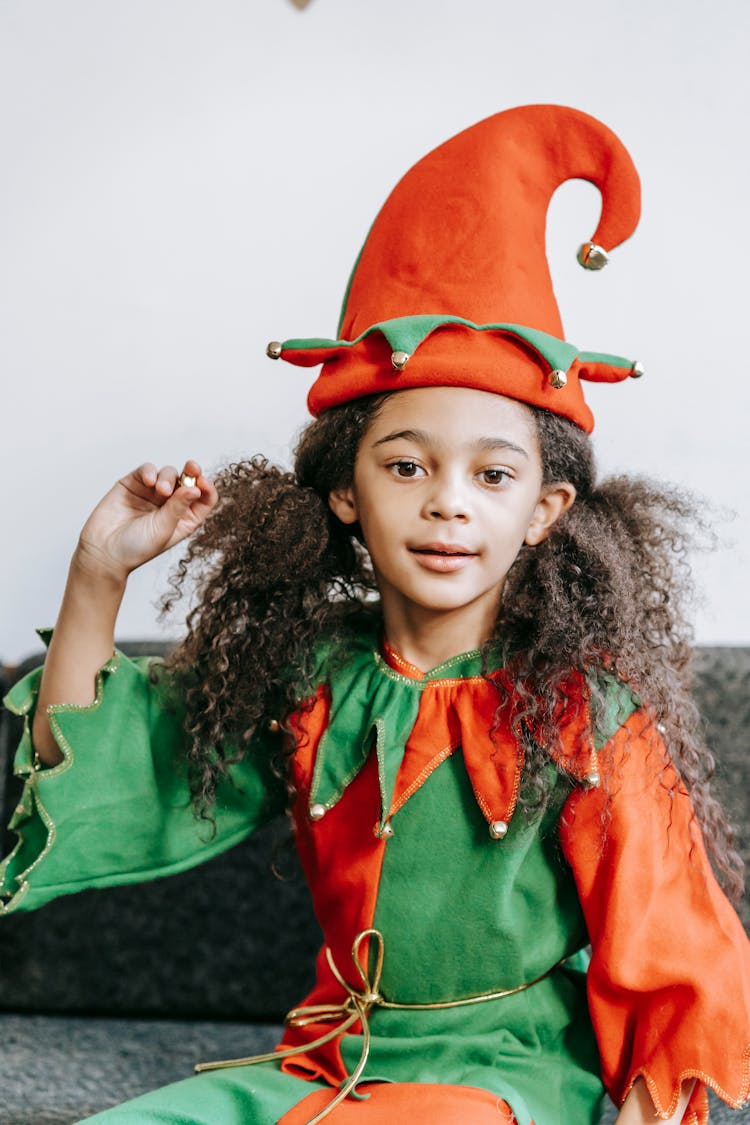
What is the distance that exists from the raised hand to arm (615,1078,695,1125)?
0.59 metres

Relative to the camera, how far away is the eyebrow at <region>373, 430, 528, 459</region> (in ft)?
3.47

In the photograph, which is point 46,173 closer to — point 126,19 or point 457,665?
point 126,19

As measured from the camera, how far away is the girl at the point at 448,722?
1.04m

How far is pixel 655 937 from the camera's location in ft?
3.35

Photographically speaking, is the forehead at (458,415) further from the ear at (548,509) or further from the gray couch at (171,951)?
the gray couch at (171,951)

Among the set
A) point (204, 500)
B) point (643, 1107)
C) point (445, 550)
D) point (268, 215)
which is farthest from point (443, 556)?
point (268, 215)

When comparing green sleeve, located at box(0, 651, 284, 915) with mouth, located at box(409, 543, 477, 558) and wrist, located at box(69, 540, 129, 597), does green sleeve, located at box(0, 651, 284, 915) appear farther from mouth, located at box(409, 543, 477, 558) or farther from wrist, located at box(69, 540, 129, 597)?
mouth, located at box(409, 543, 477, 558)

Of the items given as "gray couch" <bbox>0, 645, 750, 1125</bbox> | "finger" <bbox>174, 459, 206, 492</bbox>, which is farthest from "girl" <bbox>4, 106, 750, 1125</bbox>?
"gray couch" <bbox>0, 645, 750, 1125</bbox>

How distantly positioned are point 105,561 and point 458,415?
0.33 metres

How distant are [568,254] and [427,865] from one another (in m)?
0.78

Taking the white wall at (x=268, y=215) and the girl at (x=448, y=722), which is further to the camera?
the white wall at (x=268, y=215)

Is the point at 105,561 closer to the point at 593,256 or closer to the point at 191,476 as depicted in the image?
the point at 191,476

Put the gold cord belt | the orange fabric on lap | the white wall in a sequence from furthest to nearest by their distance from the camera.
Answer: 1. the white wall
2. the gold cord belt
3. the orange fabric on lap

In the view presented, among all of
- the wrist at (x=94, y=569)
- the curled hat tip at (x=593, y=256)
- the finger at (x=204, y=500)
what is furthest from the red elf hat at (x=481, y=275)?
the wrist at (x=94, y=569)
